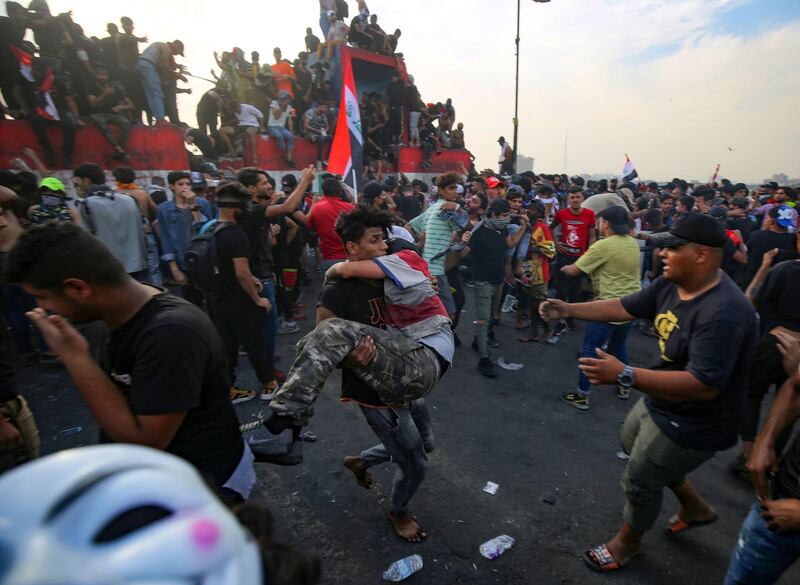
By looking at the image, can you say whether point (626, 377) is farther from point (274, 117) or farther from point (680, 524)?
point (274, 117)

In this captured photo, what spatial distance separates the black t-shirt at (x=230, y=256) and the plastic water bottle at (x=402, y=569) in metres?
2.73

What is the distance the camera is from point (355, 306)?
2459 mm

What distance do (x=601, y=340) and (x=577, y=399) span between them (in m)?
0.72

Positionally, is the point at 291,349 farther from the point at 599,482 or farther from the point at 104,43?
the point at 104,43

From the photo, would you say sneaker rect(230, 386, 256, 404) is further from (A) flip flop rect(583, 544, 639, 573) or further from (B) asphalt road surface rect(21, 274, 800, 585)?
(A) flip flop rect(583, 544, 639, 573)

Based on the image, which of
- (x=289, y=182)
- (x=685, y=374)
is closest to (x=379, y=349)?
(x=685, y=374)

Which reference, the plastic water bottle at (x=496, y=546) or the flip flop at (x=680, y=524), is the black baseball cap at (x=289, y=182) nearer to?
the plastic water bottle at (x=496, y=546)

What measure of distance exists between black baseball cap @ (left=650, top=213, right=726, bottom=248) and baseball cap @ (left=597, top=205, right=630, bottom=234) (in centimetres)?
233

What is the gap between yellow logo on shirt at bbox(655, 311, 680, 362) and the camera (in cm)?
241

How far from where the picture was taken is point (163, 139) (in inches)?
364

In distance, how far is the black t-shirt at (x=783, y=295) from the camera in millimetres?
3119

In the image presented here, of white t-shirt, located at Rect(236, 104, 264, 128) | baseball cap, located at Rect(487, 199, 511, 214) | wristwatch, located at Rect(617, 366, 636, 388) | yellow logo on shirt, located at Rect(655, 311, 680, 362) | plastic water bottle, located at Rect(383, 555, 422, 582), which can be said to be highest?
white t-shirt, located at Rect(236, 104, 264, 128)

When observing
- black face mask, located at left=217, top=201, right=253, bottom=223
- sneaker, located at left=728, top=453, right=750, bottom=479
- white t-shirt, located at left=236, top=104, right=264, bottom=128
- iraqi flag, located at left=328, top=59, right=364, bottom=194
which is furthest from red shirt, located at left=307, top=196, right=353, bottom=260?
white t-shirt, located at left=236, top=104, right=264, bottom=128

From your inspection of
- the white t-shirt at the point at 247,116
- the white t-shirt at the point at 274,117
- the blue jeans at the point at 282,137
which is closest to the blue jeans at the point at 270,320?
the white t-shirt at the point at 247,116
